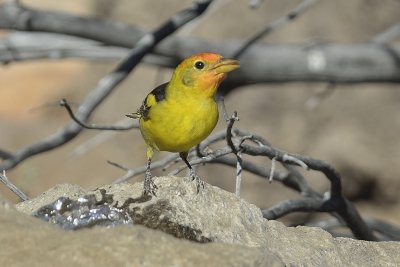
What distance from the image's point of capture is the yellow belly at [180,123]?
5.28 metres

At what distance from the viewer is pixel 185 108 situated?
17.8 ft

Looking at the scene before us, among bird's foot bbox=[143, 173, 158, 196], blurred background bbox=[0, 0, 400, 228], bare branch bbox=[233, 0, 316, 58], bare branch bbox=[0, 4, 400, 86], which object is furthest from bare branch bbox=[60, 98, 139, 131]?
blurred background bbox=[0, 0, 400, 228]

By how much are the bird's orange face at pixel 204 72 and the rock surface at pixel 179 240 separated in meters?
1.11

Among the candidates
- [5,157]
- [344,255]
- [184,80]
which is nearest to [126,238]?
[344,255]

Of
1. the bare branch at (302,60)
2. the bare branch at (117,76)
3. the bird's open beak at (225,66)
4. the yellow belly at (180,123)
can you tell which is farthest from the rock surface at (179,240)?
the bare branch at (302,60)

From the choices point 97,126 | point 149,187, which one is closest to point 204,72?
point 97,126

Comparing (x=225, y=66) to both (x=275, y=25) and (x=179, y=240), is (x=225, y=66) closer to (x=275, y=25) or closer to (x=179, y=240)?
(x=179, y=240)

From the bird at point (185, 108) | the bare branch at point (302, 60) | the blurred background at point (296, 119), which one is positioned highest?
the bird at point (185, 108)

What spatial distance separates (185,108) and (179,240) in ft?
5.96

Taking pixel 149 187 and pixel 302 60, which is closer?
pixel 149 187

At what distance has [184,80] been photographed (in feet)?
18.3

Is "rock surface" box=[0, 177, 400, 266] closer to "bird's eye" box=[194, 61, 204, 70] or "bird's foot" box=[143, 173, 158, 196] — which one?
"bird's foot" box=[143, 173, 158, 196]

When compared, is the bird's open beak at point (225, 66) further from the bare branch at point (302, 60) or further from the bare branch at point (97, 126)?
the bare branch at point (302, 60)

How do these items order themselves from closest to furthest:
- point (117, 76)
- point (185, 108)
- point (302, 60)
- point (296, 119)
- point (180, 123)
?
point (180, 123), point (185, 108), point (117, 76), point (302, 60), point (296, 119)
